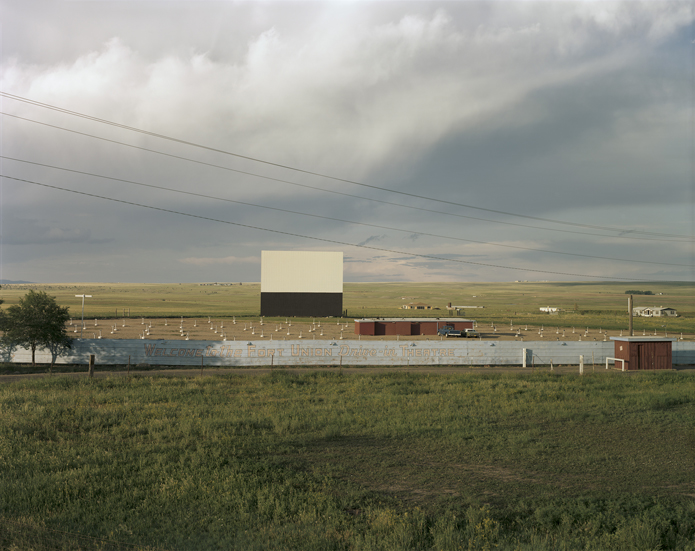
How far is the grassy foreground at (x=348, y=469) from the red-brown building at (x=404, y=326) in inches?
1437

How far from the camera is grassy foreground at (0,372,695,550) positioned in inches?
375

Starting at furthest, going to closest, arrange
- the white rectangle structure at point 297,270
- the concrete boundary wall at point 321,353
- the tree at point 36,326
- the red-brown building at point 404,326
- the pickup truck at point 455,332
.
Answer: the white rectangle structure at point 297,270 < the red-brown building at point 404,326 < the pickup truck at point 455,332 < the concrete boundary wall at point 321,353 < the tree at point 36,326

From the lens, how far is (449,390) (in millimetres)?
27047

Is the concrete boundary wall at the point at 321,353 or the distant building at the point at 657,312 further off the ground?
the distant building at the point at 657,312

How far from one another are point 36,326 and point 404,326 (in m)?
42.8

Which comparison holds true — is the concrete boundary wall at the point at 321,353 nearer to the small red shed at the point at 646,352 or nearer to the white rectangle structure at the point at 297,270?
the small red shed at the point at 646,352

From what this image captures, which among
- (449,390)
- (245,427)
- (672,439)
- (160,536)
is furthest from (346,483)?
(449,390)

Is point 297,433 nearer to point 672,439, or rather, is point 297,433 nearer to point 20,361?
point 672,439

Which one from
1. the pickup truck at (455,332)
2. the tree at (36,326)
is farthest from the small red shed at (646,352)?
the tree at (36,326)

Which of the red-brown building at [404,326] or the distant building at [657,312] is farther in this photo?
the distant building at [657,312]

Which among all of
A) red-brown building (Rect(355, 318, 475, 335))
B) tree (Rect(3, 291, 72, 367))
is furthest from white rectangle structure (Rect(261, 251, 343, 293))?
tree (Rect(3, 291, 72, 367))

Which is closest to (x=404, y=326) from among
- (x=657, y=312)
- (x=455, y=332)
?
(x=455, y=332)

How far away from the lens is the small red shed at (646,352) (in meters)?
37.5

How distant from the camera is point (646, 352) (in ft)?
124
